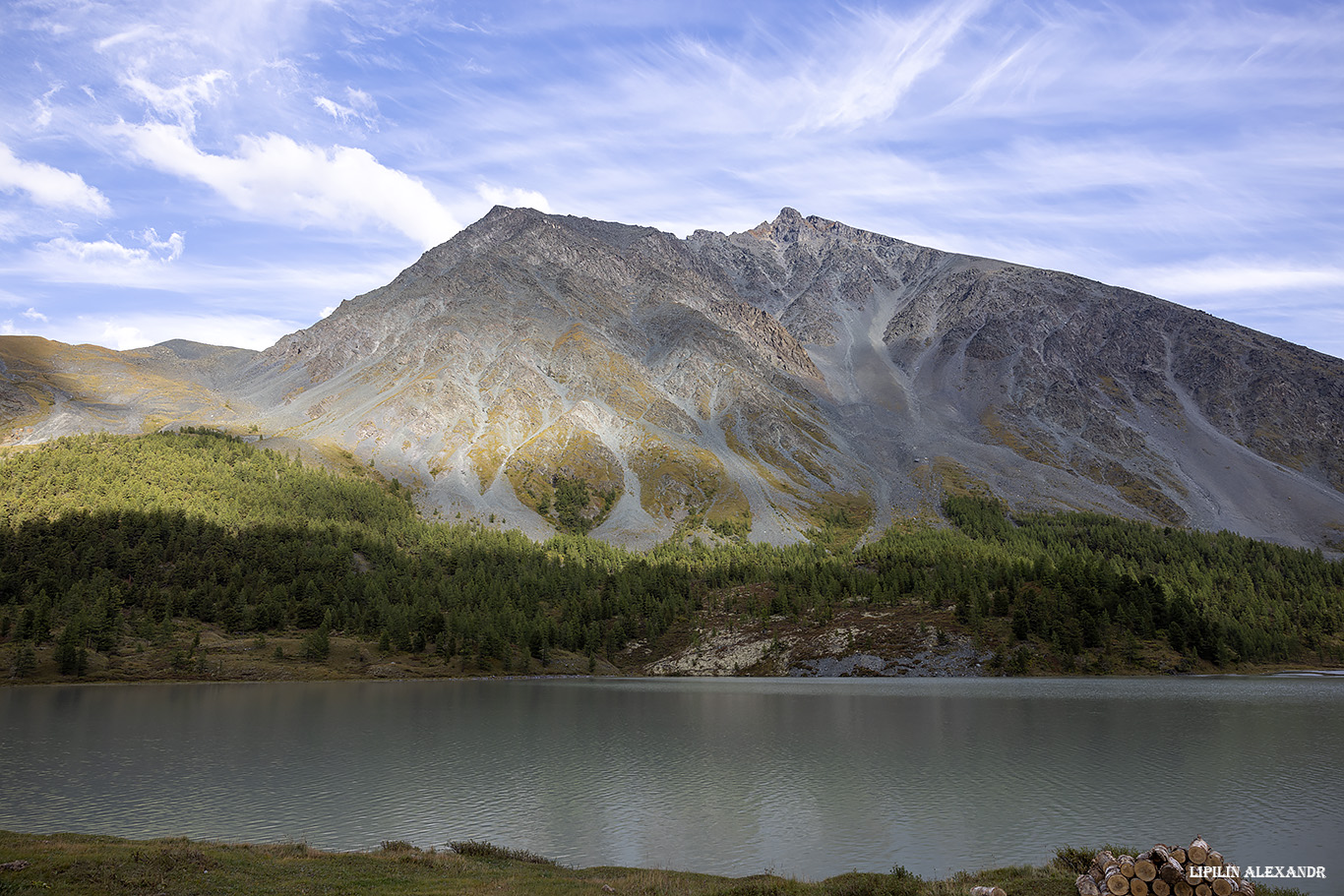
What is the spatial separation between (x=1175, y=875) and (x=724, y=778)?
29.0 meters

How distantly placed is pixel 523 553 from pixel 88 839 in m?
174

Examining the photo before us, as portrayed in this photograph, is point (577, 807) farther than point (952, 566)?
No

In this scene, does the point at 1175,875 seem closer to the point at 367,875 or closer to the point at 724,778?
the point at 367,875

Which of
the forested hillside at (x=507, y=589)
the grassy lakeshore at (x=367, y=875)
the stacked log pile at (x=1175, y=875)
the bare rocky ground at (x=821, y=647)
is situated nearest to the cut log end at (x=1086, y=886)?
the stacked log pile at (x=1175, y=875)

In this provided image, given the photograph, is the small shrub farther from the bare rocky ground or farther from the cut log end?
the bare rocky ground

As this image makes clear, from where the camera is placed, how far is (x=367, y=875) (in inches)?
854

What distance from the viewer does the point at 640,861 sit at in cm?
2711

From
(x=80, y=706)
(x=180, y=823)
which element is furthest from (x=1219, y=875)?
(x=80, y=706)

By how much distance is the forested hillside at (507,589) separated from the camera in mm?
125938

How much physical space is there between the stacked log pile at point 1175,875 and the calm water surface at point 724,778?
9.59 meters

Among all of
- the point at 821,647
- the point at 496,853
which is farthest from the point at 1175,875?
the point at 821,647

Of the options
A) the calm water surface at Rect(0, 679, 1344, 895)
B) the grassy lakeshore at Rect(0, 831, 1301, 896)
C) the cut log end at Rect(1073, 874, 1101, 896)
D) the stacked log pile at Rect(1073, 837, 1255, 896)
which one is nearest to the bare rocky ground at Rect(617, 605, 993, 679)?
the calm water surface at Rect(0, 679, 1344, 895)

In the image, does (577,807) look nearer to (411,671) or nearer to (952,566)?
(411,671)

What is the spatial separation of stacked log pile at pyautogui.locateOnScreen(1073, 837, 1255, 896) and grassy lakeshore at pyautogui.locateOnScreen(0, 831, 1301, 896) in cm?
189
